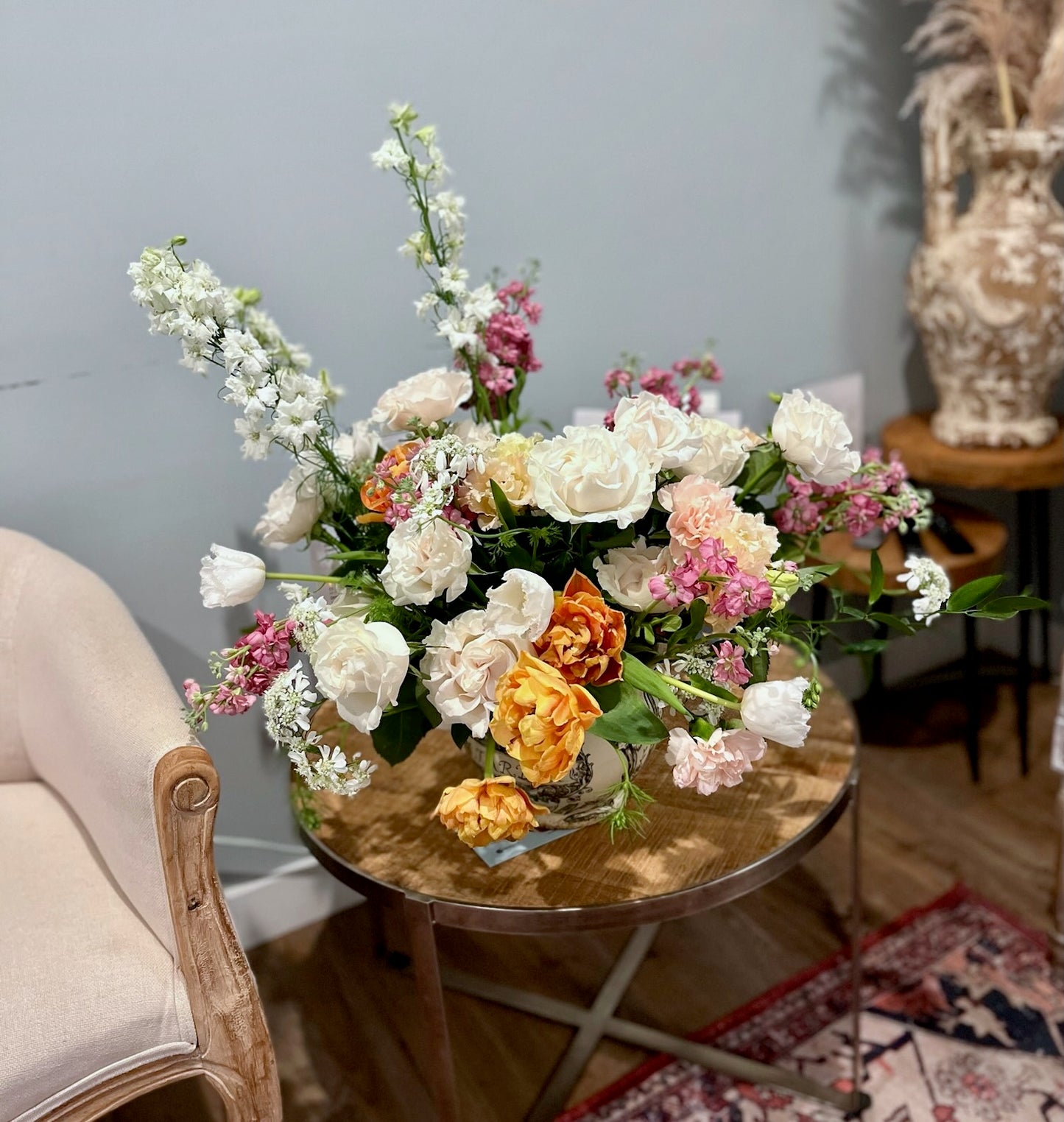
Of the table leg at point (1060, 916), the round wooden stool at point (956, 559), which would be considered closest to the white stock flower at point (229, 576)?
the round wooden stool at point (956, 559)

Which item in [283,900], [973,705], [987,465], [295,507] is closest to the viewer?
[295,507]

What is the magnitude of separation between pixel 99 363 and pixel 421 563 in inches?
32.4

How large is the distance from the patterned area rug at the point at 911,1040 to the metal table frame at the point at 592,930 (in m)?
0.03

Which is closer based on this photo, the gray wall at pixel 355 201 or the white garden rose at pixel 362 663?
Result: the white garden rose at pixel 362 663

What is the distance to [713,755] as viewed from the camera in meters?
1.03

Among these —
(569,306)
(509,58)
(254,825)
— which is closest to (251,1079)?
(254,825)

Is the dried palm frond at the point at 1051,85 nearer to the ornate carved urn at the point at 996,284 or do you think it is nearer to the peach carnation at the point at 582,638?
the ornate carved urn at the point at 996,284

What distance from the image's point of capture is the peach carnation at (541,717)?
98cm

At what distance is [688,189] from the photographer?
1983 mm

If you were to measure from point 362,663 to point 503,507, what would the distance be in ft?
0.69

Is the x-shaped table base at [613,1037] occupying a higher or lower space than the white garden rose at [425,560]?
lower

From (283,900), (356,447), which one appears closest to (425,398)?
(356,447)

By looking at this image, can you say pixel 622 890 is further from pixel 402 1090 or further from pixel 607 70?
pixel 607 70

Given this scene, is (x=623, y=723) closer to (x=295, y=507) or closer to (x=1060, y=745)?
(x=295, y=507)
